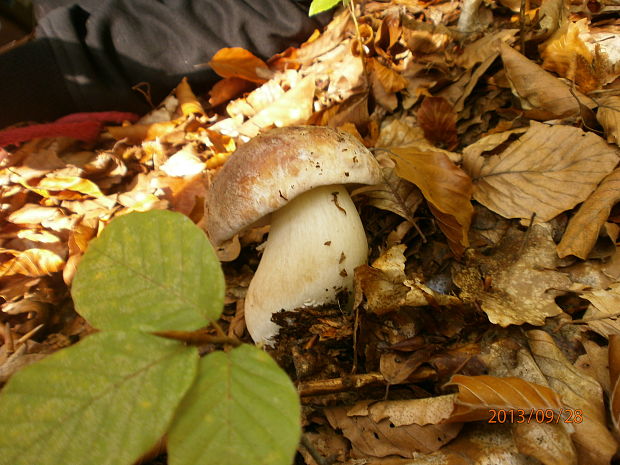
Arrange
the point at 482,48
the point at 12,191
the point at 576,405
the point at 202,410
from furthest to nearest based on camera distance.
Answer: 1. the point at 12,191
2. the point at 482,48
3. the point at 576,405
4. the point at 202,410

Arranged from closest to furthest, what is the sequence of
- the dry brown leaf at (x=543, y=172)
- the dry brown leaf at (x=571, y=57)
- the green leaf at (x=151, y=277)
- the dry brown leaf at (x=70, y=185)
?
the green leaf at (x=151, y=277) → the dry brown leaf at (x=543, y=172) → the dry brown leaf at (x=571, y=57) → the dry brown leaf at (x=70, y=185)

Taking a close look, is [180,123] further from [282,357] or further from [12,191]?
[282,357]

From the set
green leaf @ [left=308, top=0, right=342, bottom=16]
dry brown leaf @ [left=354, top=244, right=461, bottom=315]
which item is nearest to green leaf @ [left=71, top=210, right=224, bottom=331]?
dry brown leaf @ [left=354, top=244, right=461, bottom=315]

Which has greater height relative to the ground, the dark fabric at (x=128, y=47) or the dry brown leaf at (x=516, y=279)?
the dark fabric at (x=128, y=47)

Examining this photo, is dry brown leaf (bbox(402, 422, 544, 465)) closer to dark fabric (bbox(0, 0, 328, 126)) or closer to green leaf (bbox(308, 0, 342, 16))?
green leaf (bbox(308, 0, 342, 16))

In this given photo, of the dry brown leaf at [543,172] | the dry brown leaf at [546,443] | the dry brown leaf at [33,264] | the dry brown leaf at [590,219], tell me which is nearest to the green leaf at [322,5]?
the dry brown leaf at [543,172]

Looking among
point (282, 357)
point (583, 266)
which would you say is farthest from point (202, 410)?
point (583, 266)

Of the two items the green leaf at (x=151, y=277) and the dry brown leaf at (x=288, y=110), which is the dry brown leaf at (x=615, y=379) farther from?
the dry brown leaf at (x=288, y=110)
